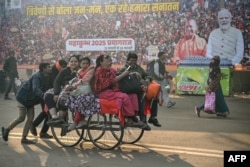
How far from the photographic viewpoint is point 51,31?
22.4 m

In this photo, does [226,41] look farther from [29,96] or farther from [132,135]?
[29,96]

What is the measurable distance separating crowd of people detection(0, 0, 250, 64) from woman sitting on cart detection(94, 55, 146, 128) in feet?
39.2

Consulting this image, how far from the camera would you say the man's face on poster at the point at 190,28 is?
18.6m

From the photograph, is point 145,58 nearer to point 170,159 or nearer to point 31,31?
point 31,31

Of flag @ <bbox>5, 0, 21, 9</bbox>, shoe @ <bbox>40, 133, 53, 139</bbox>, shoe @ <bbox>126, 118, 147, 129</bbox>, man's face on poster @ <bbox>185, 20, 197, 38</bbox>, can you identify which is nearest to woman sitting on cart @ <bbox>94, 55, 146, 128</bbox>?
shoe @ <bbox>126, 118, 147, 129</bbox>

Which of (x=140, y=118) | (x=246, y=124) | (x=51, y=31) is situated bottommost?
(x=246, y=124)

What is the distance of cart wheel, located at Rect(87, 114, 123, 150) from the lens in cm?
670

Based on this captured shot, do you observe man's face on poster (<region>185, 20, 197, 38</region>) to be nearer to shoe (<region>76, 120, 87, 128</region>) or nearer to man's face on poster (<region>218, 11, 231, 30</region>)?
man's face on poster (<region>218, 11, 231, 30</region>)

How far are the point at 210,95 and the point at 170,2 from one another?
9854 millimetres

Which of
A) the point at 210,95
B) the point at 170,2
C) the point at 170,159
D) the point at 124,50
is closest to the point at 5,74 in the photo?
the point at 124,50

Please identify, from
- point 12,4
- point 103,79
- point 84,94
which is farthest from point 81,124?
point 12,4

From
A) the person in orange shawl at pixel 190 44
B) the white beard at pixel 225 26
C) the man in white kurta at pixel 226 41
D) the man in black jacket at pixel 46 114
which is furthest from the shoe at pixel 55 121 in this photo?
the white beard at pixel 225 26

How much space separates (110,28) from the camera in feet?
68.0

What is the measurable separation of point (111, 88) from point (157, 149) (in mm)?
1236
